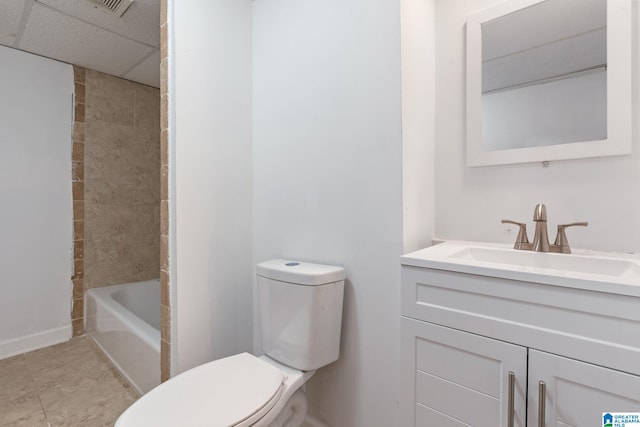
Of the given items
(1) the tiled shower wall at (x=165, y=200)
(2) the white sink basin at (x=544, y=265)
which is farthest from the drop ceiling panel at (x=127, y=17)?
(2) the white sink basin at (x=544, y=265)

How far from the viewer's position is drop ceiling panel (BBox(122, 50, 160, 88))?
230 centimetres

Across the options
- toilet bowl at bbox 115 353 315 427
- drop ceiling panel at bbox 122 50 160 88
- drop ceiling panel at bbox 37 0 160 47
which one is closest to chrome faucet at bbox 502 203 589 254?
toilet bowl at bbox 115 353 315 427

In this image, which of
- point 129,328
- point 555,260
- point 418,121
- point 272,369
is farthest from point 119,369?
point 555,260

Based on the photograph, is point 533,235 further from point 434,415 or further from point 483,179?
point 434,415

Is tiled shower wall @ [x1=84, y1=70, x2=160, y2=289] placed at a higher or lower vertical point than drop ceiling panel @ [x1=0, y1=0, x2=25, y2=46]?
lower

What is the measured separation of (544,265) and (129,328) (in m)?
2.04

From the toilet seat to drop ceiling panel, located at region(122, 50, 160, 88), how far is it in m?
2.21

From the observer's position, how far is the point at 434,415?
2.97 ft

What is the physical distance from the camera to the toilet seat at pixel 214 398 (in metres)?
0.87

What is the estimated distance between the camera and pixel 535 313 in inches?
29.1

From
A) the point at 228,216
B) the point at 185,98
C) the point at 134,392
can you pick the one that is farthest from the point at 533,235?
the point at 134,392

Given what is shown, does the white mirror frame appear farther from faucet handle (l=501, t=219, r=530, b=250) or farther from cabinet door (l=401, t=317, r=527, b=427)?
cabinet door (l=401, t=317, r=527, b=427)

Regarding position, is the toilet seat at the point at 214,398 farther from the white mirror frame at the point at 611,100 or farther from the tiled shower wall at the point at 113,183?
the tiled shower wall at the point at 113,183

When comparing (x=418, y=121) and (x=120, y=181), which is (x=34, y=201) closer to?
(x=120, y=181)
